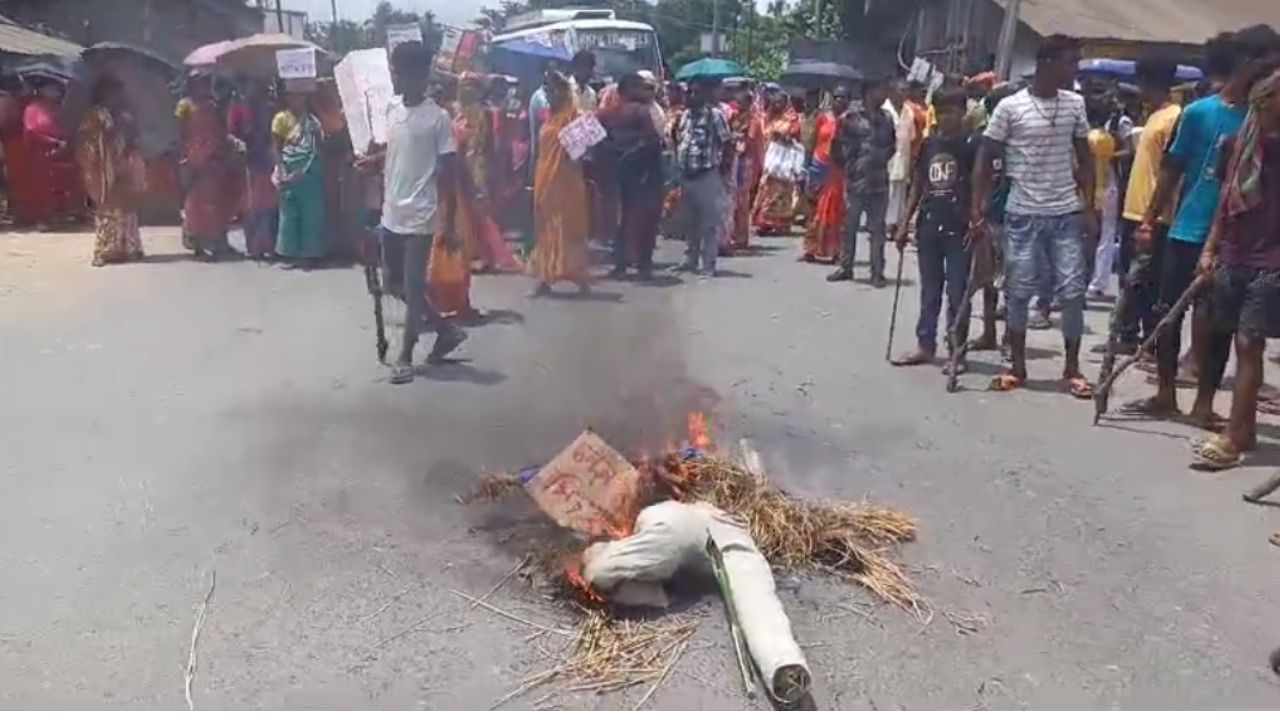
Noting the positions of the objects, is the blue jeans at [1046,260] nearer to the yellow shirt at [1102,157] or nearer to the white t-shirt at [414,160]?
the yellow shirt at [1102,157]

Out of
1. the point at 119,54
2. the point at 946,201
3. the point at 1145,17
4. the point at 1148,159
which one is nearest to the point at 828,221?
the point at 1148,159

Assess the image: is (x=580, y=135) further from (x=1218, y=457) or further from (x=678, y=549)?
(x=678, y=549)

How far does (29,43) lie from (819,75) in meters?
10.4

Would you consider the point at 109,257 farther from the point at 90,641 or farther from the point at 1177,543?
the point at 1177,543

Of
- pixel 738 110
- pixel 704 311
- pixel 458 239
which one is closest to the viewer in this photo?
pixel 458 239

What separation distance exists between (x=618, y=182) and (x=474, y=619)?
7106 mm

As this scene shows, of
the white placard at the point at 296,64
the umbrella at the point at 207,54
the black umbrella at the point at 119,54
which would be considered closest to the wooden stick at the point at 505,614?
the white placard at the point at 296,64

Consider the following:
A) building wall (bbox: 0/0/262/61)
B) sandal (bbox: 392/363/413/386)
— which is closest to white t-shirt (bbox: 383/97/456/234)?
sandal (bbox: 392/363/413/386)

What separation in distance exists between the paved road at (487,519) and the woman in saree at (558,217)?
1.63 meters

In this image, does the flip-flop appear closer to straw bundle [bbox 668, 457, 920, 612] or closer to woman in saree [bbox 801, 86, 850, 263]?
straw bundle [bbox 668, 457, 920, 612]

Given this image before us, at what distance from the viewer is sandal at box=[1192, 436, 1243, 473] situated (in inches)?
200

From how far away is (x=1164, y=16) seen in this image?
19172 millimetres

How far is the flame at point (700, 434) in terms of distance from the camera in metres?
4.74
